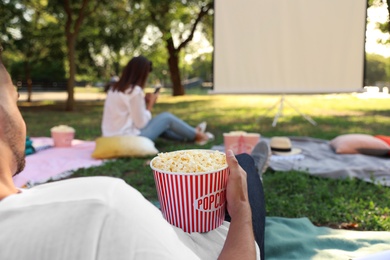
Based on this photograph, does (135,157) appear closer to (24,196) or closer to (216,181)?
(216,181)

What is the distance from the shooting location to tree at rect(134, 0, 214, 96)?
1384 centimetres

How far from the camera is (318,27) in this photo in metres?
6.34

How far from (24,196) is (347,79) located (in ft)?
21.6

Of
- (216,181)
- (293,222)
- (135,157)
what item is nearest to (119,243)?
(216,181)

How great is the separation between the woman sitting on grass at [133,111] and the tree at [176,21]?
8.93 metres

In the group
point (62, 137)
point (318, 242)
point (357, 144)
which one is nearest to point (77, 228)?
point (318, 242)

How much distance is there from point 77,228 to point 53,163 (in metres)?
3.14

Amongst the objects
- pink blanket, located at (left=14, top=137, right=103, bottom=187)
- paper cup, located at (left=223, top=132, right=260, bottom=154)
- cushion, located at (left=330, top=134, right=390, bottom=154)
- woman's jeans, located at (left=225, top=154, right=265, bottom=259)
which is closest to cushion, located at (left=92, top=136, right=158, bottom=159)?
pink blanket, located at (left=14, top=137, right=103, bottom=187)

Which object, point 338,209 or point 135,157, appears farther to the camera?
point 135,157

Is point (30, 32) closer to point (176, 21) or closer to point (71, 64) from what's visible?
point (71, 64)

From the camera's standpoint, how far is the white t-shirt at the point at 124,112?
4.12m

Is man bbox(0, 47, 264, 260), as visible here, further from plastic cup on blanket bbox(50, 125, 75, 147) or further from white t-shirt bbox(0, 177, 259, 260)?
plastic cup on blanket bbox(50, 125, 75, 147)

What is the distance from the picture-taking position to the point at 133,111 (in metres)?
4.18

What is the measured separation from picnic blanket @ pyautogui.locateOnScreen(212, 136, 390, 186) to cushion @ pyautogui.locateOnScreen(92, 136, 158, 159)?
1.22 m
